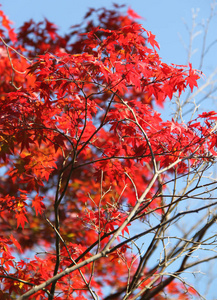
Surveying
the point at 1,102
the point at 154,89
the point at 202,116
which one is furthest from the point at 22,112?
the point at 202,116

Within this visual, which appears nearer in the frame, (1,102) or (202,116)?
(202,116)

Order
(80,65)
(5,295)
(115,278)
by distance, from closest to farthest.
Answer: (80,65)
(5,295)
(115,278)

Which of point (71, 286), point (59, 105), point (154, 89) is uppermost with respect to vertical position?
point (59, 105)

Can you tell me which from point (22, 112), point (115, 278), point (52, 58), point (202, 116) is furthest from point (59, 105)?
point (115, 278)

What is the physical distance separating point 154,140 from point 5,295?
215cm

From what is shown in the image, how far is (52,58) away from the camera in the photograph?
3.44m

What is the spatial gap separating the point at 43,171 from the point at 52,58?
4.21 feet

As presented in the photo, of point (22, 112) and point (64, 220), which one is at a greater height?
point (64, 220)

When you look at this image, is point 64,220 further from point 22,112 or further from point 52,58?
point 52,58

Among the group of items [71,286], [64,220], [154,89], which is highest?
[64,220]

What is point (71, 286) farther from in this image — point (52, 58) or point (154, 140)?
point (52, 58)

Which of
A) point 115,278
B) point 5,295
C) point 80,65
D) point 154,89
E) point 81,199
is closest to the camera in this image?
point 80,65

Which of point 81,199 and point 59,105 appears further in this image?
point 81,199

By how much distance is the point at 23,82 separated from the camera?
6.79 meters
